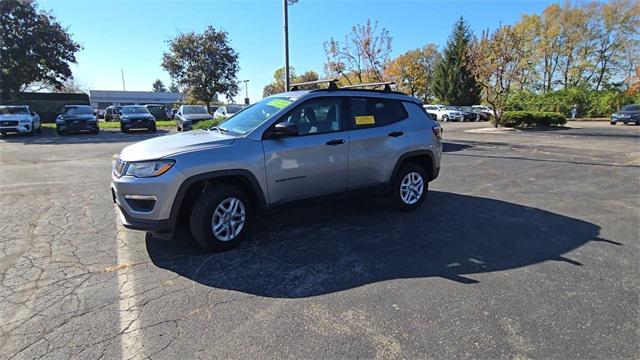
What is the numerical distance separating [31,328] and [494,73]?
2581cm

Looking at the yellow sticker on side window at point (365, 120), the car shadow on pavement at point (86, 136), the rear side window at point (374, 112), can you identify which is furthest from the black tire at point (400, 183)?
the car shadow on pavement at point (86, 136)

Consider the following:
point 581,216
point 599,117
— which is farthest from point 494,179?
point 599,117

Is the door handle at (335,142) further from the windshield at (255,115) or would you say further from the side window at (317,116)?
the windshield at (255,115)

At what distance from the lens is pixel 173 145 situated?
4078mm

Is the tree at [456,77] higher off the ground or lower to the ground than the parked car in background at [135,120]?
higher

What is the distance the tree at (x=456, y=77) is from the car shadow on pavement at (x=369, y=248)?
44.3m

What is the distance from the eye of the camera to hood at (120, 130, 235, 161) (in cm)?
388

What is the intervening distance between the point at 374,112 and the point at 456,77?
45.3 meters

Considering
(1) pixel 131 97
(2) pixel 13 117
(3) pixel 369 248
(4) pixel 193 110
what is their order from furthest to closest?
(1) pixel 131 97 → (4) pixel 193 110 → (2) pixel 13 117 → (3) pixel 369 248

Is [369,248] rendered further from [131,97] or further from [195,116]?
[131,97]

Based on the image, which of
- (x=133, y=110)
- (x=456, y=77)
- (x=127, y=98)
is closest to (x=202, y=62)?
(x=133, y=110)

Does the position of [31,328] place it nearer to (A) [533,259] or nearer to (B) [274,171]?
(B) [274,171]

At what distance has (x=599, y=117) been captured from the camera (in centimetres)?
3938

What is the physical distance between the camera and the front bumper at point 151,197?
12.3 ft
